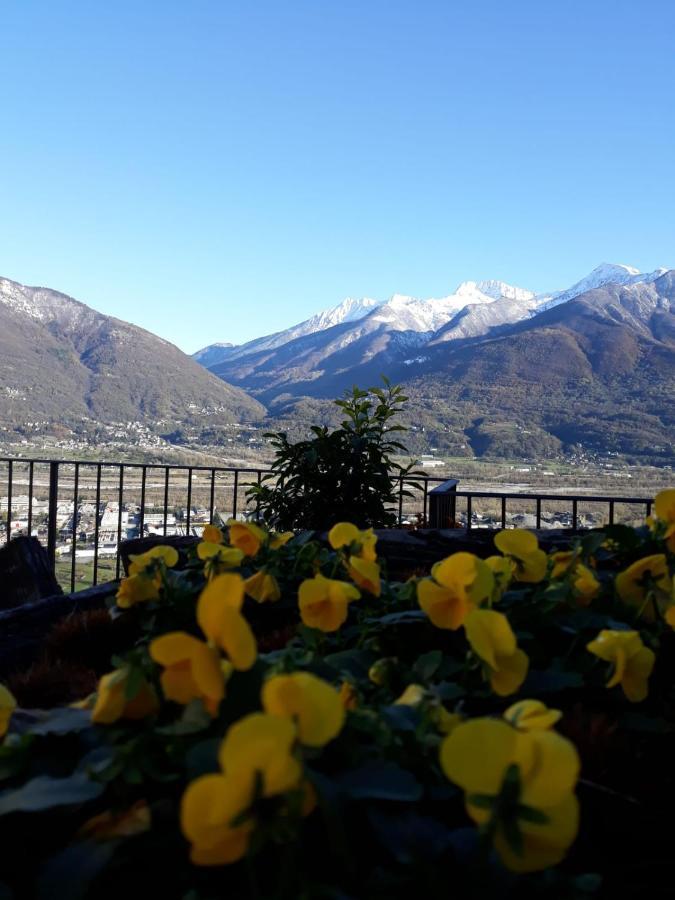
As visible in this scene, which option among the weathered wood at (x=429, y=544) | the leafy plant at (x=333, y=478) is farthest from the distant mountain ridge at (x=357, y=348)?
the weathered wood at (x=429, y=544)

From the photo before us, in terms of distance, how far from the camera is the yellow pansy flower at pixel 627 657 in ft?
2.19

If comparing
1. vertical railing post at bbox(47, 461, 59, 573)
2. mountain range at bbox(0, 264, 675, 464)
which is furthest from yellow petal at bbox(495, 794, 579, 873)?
mountain range at bbox(0, 264, 675, 464)

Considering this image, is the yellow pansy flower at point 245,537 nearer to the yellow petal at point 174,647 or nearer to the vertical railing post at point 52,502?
the yellow petal at point 174,647

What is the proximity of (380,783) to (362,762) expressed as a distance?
0.09 feet

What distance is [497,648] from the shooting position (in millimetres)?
624

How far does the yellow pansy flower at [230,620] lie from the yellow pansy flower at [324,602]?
0.95 feet

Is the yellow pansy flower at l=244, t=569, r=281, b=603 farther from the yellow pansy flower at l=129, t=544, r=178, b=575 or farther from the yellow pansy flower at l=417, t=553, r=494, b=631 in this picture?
the yellow pansy flower at l=417, t=553, r=494, b=631

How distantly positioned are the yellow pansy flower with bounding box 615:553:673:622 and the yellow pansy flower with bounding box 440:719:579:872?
51cm

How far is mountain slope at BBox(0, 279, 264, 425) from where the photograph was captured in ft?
152

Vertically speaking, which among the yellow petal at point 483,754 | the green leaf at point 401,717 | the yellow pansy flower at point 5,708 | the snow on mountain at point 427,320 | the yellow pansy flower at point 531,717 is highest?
the snow on mountain at point 427,320

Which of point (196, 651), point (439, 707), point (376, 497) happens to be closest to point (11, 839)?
Result: point (196, 651)

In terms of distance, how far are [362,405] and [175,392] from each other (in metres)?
52.1

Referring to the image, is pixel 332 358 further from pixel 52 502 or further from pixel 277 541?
pixel 277 541

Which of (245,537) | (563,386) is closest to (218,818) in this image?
(245,537)
